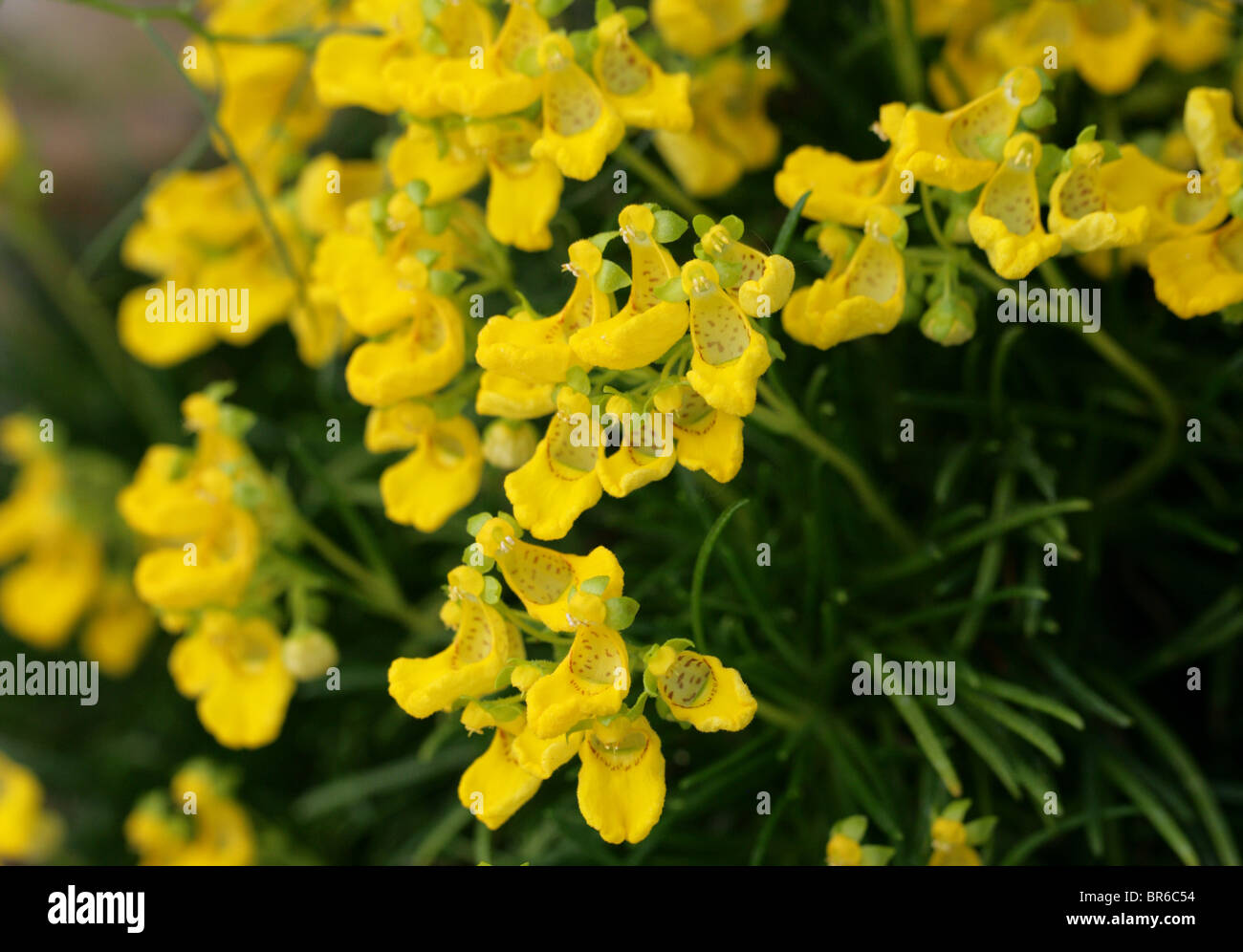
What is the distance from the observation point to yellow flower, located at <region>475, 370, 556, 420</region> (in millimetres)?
662

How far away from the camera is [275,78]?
1.04 m

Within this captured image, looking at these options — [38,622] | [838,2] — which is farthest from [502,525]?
[38,622]

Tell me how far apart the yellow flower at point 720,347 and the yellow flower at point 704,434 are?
0.07 ft

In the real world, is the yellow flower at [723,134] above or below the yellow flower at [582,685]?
above

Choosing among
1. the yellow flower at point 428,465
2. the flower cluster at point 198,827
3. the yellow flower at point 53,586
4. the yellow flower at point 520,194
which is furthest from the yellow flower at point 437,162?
the yellow flower at point 53,586

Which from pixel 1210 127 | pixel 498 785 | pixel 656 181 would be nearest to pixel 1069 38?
pixel 1210 127

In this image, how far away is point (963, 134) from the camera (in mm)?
694

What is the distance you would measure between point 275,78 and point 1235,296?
0.81 m

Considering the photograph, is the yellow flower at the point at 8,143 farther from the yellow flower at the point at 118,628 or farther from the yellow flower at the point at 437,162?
the yellow flower at the point at 437,162

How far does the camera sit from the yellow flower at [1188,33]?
35.0 inches

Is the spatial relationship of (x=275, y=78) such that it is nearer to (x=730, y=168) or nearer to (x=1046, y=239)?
(x=730, y=168)

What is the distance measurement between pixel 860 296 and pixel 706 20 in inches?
12.9
